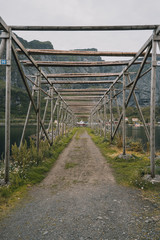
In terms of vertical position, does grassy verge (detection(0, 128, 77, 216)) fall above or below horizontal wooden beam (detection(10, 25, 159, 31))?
below

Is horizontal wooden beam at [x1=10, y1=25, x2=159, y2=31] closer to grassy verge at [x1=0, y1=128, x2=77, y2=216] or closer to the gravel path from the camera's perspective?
grassy verge at [x1=0, y1=128, x2=77, y2=216]

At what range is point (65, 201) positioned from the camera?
4.26 metres

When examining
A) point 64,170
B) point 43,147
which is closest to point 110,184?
point 64,170

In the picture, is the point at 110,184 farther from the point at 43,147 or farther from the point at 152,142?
the point at 43,147

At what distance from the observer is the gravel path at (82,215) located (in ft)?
9.51

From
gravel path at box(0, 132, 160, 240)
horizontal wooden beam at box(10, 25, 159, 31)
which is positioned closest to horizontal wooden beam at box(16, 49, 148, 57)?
horizontal wooden beam at box(10, 25, 159, 31)

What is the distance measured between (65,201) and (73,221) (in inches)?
39.3

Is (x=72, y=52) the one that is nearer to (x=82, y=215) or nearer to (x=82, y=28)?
(x=82, y=28)

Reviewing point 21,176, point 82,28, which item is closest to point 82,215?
point 21,176

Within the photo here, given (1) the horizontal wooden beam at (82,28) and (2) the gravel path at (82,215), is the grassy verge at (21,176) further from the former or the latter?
(1) the horizontal wooden beam at (82,28)

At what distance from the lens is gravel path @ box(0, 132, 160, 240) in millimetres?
2898

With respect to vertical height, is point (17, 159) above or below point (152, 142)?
below

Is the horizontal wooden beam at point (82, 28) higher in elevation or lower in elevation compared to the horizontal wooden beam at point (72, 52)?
higher

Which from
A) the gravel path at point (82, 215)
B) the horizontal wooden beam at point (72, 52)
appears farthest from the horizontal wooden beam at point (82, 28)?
the gravel path at point (82, 215)
